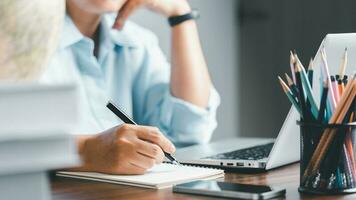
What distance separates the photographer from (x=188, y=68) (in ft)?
5.29

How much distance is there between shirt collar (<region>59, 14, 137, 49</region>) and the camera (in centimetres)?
148

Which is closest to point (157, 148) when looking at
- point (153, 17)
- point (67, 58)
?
point (67, 58)

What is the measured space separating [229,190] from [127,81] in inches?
36.9

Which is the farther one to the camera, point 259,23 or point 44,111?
point 259,23

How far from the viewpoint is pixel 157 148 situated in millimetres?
916

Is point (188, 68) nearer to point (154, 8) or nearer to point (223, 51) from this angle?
point (154, 8)

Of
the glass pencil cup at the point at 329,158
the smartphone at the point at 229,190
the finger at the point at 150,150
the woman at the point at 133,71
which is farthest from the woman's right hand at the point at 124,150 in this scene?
the woman at the point at 133,71

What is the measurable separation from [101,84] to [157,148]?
2.20 ft

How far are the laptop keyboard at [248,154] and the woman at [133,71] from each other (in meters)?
0.31

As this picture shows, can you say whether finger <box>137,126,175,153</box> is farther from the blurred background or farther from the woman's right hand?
the blurred background

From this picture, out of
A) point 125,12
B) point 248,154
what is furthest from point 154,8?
point 248,154

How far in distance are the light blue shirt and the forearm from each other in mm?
27

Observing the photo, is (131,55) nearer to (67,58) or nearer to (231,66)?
(67,58)

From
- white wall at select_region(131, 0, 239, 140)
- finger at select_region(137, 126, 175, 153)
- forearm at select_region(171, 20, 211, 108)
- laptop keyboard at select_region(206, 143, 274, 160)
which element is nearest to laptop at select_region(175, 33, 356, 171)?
laptop keyboard at select_region(206, 143, 274, 160)
